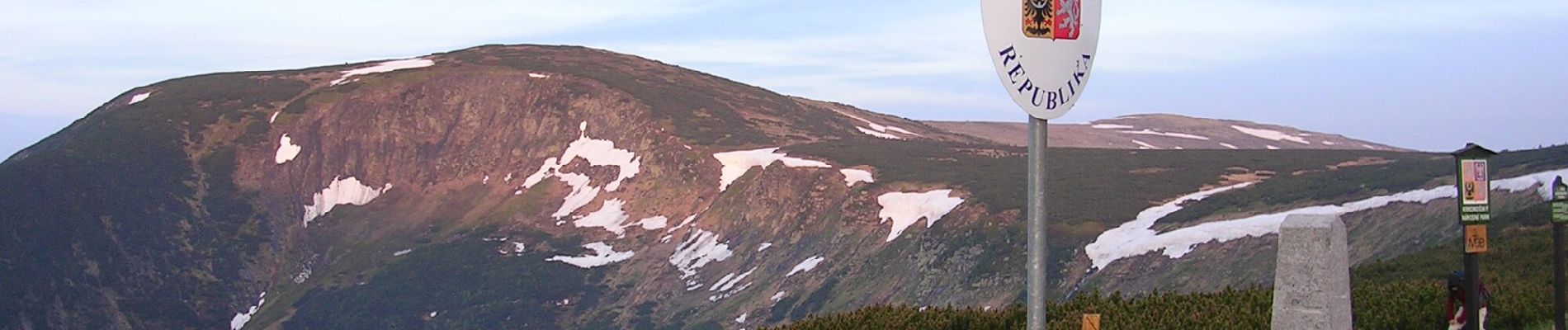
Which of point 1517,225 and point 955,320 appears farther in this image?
point 1517,225

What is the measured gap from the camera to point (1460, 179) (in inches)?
368

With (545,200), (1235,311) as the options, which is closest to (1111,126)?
(545,200)

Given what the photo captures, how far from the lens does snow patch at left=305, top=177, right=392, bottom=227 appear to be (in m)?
Result: 96.3

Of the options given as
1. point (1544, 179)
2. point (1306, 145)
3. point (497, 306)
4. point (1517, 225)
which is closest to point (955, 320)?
point (1517, 225)

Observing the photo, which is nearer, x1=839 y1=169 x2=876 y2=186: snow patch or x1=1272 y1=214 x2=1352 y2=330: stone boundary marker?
x1=1272 y1=214 x2=1352 y2=330: stone boundary marker

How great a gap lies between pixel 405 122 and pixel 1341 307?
321ft

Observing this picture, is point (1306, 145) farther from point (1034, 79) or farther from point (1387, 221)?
point (1034, 79)

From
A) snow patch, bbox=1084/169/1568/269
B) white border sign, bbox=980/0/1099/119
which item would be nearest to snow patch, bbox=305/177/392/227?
snow patch, bbox=1084/169/1568/269

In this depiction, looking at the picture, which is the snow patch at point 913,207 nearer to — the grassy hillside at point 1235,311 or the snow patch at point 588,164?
the snow patch at point 588,164

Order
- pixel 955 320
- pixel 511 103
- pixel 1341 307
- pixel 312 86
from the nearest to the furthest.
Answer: pixel 1341 307, pixel 955 320, pixel 511 103, pixel 312 86

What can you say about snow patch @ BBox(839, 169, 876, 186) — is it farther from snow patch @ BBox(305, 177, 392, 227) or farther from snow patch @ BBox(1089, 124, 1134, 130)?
snow patch @ BBox(1089, 124, 1134, 130)

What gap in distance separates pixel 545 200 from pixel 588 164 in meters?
3.90

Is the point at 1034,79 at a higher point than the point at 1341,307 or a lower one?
higher

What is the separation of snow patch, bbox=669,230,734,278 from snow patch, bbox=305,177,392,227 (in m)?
28.3
